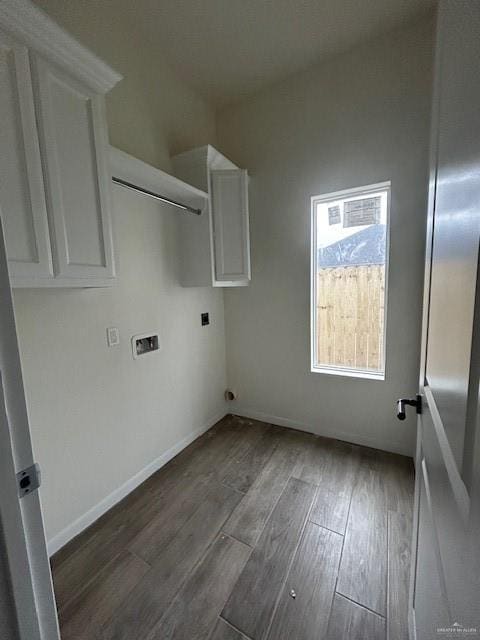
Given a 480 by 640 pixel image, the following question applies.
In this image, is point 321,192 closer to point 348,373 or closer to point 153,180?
point 153,180

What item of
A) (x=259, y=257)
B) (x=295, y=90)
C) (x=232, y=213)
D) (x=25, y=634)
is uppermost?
(x=295, y=90)

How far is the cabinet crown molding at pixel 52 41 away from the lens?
92cm

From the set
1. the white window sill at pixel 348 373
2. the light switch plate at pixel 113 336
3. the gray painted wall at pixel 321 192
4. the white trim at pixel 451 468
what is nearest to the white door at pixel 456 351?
the white trim at pixel 451 468

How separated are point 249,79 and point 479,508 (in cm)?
301

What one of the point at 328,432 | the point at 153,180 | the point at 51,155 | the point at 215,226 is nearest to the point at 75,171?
the point at 51,155

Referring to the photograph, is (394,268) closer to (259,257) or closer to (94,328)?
(259,257)

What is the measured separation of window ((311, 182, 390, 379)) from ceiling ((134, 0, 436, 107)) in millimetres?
1049

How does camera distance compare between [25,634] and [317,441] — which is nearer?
[25,634]

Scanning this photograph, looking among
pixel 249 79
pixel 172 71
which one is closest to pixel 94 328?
pixel 172 71

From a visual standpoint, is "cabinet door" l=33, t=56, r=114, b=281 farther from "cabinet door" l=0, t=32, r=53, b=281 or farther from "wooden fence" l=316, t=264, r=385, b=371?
"wooden fence" l=316, t=264, r=385, b=371

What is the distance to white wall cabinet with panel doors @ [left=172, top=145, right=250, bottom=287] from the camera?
2129 millimetres

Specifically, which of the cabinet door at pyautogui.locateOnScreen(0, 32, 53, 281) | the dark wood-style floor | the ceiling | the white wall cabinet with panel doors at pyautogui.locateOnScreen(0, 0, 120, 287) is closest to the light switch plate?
the white wall cabinet with panel doors at pyautogui.locateOnScreen(0, 0, 120, 287)

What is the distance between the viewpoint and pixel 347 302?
2.30m

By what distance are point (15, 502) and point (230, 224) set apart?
2.14 m
